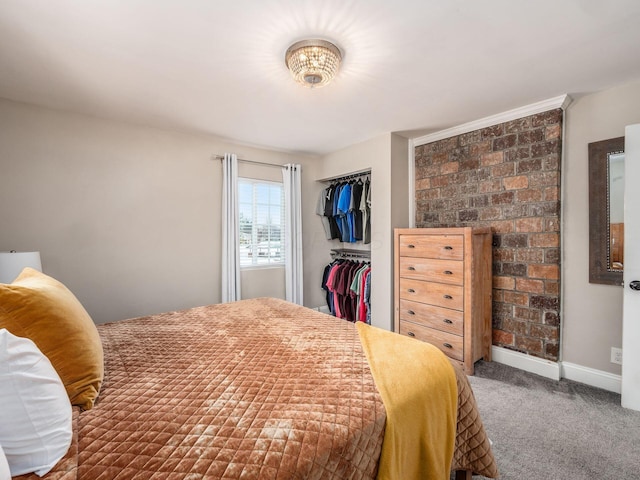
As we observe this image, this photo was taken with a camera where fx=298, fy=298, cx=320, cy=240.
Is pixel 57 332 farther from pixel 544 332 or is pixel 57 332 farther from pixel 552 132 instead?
pixel 552 132

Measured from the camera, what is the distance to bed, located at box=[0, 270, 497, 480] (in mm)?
811

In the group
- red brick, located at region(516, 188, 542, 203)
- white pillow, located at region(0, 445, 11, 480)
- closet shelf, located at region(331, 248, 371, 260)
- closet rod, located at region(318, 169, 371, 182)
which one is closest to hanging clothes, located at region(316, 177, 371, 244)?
closet rod, located at region(318, 169, 371, 182)

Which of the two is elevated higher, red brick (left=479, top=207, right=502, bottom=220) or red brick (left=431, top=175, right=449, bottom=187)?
red brick (left=431, top=175, right=449, bottom=187)

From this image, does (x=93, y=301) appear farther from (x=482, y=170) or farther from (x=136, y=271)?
(x=482, y=170)

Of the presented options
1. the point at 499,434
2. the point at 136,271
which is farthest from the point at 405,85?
the point at 136,271

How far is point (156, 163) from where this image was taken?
319 centimetres

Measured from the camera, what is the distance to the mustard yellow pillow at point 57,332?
1.01 metres

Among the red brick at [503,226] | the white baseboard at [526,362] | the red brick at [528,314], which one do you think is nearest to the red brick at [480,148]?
the red brick at [503,226]

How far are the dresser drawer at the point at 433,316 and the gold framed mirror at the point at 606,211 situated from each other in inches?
42.9

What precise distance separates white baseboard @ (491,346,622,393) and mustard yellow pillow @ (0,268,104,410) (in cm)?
316

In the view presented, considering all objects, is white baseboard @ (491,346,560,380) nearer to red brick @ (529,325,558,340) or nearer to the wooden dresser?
the wooden dresser

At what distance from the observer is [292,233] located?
4.08 metres

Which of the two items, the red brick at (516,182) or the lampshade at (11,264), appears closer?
the lampshade at (11,264)

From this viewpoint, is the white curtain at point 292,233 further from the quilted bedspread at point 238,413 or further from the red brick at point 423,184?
the quilted bedspread at point 238,413
